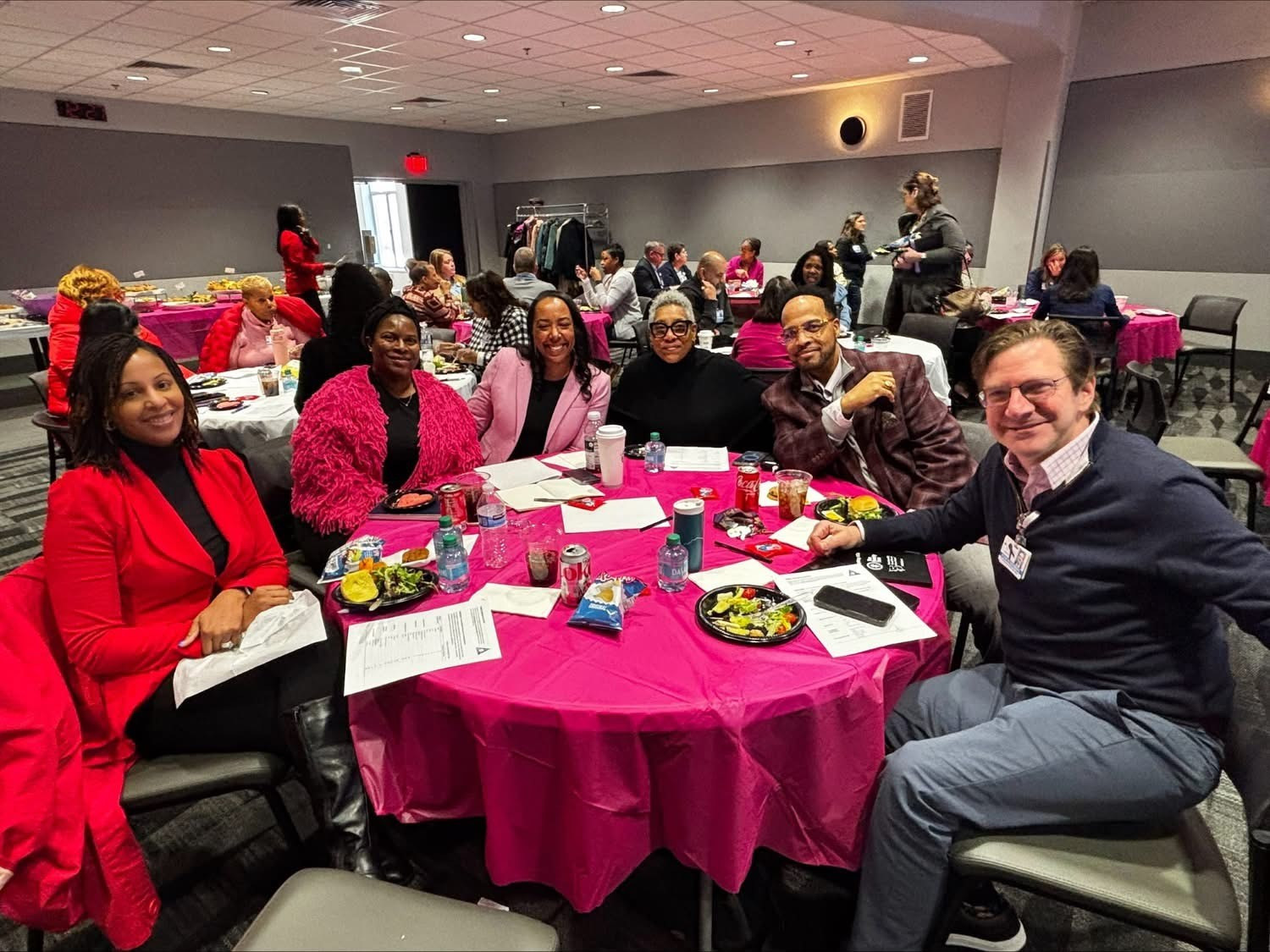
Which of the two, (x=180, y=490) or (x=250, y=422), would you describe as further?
(x=250, y=422)

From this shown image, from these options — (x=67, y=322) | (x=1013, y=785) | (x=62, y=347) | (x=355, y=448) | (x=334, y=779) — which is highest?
(x=67, y=322)

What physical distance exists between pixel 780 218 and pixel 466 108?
16.0 ft

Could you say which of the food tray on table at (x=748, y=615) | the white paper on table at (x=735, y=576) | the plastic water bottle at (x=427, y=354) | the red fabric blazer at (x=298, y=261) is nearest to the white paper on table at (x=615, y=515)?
the white paper on table at (x=735, y=576)

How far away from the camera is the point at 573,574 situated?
1593 millimetres

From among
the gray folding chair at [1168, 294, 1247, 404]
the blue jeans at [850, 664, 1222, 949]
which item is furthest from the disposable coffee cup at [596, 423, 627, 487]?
the gray folding chair at [1168, 294, 1247, 404]

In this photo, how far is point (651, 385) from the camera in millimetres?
2994

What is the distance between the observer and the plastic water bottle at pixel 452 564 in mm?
1673

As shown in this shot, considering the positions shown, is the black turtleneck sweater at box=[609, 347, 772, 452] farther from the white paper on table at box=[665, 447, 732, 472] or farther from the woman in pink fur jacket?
the woman in pink fur jacket

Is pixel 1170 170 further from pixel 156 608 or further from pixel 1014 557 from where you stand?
pixel 156 608

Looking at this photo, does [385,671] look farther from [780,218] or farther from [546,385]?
[780,218]

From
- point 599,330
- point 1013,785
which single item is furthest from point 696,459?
point 599,330

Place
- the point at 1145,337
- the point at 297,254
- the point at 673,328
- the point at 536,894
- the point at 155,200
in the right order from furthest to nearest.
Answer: the point at 155,200, the point at 297,254, the point at 1145,337, the point at 673,328, the point at 536,894

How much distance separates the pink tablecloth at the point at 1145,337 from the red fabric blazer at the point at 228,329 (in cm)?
524

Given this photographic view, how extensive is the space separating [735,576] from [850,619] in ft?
0.99
